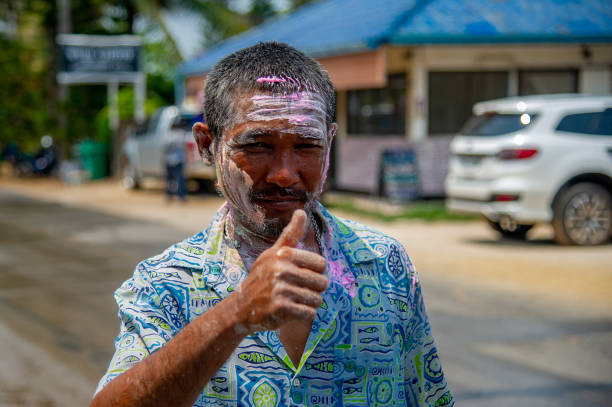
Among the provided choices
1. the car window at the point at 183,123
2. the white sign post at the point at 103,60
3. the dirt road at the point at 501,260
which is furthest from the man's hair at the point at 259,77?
the white sign post at the point at 103,60

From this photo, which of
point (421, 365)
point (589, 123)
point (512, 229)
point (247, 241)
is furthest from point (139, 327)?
point (512, 229)

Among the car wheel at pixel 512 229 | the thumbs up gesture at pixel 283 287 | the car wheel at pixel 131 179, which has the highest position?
the thumbs up gesture at pixel 283 287

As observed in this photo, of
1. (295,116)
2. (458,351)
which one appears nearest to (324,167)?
(295,116)

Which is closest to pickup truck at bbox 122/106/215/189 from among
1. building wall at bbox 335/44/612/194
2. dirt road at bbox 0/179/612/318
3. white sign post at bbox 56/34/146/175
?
dirt road at bbox 0/179/612/318

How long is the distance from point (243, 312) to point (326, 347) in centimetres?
33

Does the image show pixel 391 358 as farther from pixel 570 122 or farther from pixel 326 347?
pixel 570 122

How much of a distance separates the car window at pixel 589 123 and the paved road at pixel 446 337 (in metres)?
3.06

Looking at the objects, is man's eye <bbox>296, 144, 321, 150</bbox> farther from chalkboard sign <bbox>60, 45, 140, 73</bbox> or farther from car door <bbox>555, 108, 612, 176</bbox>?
chalkboard sign <bbox>60, 45, 140, 73</bbox>

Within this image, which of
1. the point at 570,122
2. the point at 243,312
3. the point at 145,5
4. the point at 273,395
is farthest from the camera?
the point at 145,5

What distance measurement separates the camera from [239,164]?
72.9 inches

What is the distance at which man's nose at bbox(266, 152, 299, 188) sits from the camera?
1.80 meters

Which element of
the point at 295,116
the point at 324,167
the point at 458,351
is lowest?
the point at 458,351

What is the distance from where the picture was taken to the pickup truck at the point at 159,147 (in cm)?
1867

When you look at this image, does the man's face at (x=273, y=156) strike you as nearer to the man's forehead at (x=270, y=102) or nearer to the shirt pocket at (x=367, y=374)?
the man's forehead at (x=270, y=102)
